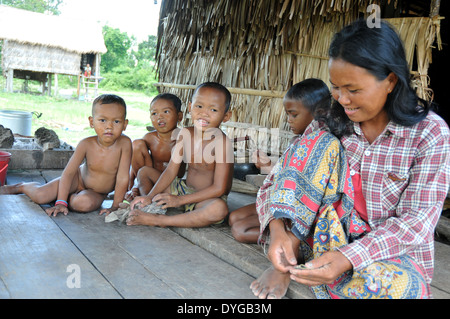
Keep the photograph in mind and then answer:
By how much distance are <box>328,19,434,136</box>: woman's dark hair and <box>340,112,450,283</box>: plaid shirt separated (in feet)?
0.17

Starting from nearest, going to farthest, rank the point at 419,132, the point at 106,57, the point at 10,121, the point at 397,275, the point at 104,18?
the point at 397,275 → the point at 419,132 → the point at 10,121 → the point at 106,57 → the point at 104,18

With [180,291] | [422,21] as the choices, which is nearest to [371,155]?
[180,291]

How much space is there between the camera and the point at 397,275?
1370 mm

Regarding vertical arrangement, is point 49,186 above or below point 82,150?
below

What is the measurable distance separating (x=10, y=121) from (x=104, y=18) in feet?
66.9

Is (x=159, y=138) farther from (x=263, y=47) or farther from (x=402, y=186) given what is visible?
(x=402, y=186)

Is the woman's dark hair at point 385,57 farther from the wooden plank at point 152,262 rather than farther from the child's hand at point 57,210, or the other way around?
the child's hand at point 57,210

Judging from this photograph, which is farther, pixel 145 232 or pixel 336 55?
pixel 145 232

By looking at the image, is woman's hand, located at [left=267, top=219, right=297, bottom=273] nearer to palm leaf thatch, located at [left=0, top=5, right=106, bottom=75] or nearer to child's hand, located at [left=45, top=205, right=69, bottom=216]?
child's hand, located at [left=45, top=205, right=69, bottom=216]

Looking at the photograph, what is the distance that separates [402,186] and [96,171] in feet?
6.49

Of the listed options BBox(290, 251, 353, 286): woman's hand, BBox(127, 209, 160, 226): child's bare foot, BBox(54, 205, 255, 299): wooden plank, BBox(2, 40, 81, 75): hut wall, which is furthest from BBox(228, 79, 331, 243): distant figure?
BBox(2, 40, 81, 75): hut wall

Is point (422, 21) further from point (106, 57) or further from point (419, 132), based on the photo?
point (106, 57)

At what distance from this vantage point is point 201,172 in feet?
8.71

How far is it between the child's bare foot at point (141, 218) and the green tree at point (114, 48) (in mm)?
19630
